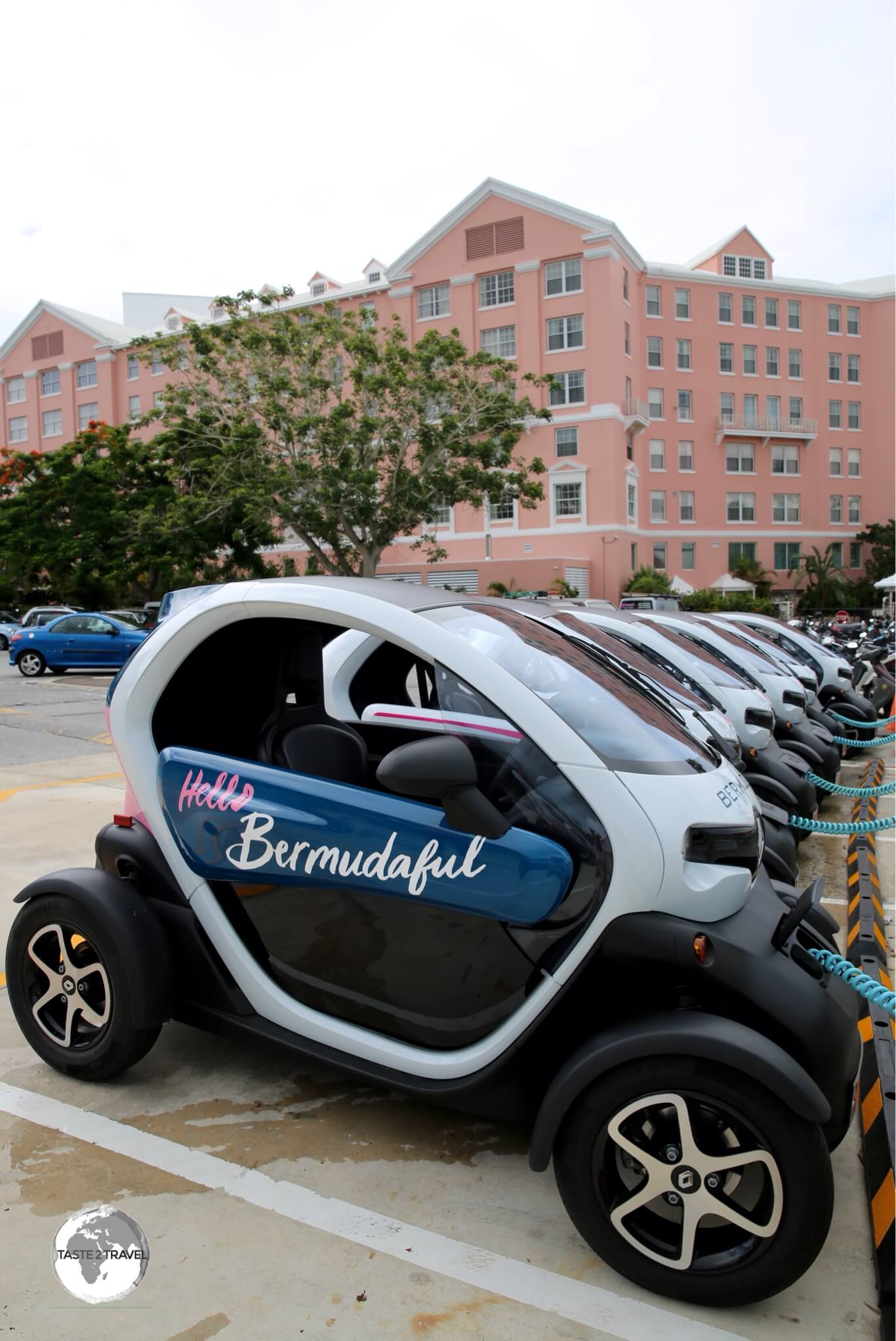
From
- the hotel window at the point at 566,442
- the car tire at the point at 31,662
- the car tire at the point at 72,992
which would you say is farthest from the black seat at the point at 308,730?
the hotel window at the point at 566,442

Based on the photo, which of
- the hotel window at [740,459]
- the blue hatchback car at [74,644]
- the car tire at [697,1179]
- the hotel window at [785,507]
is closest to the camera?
the car tire at [697,1179]

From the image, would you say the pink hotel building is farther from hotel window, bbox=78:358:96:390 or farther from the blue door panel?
the blue door panel

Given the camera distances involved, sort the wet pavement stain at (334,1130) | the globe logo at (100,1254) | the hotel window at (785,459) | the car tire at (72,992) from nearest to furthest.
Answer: the globe logo at (100,1254) < the wet pavement stain at (334,1130) < the car tire at (72,992) < the hotel window at (785,459)

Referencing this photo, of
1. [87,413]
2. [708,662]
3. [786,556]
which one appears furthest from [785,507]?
[708,662]

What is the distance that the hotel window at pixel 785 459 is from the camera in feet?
160

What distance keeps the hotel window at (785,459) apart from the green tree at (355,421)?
26.2 metres

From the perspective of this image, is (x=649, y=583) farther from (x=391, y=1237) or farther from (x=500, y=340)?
(x=391, y=1237)

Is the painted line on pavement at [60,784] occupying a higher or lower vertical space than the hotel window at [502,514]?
lower

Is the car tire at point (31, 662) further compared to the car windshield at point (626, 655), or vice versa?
the car tire at point (31, 662)

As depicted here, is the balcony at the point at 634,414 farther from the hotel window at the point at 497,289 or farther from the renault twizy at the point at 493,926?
the renault twizy at the point at 493,926

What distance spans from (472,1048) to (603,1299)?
0.68 meters

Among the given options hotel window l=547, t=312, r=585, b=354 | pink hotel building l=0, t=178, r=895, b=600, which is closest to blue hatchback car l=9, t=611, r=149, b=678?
pink hotel building l=0, t=178, r=895, b=600

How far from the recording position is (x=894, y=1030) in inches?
148

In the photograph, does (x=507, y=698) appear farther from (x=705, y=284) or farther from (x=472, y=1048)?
(x=705, y=284)
